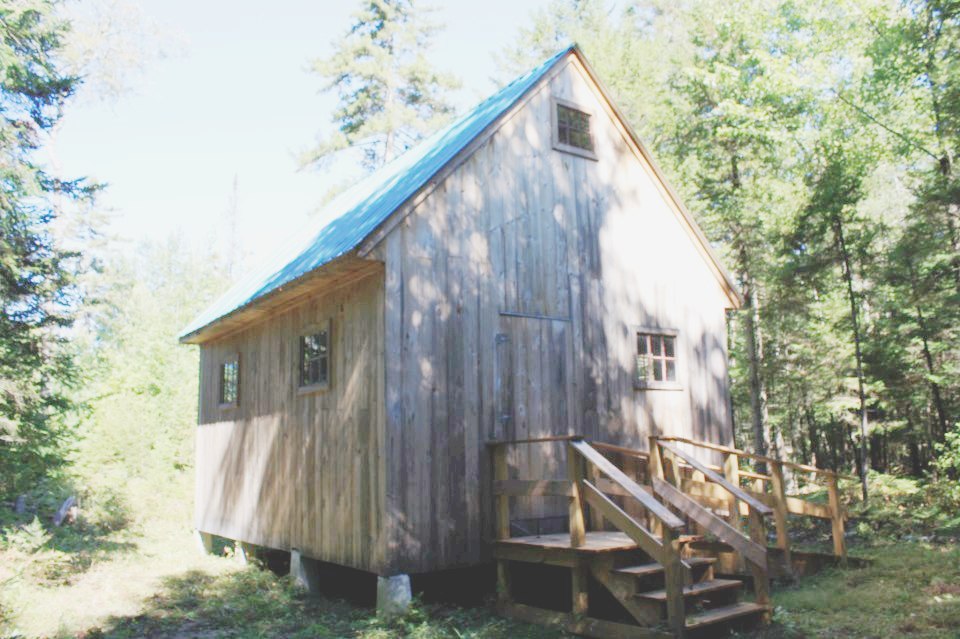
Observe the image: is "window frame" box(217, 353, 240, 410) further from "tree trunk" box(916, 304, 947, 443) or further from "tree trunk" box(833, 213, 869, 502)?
"tree trunk" box(916, 304, 947, 443)

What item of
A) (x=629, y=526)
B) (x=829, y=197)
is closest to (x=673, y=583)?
(x=629, y=526)

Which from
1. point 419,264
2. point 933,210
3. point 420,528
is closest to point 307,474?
point 420,528

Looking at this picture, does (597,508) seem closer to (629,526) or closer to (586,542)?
(586,542)

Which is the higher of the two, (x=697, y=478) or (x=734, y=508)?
(x=697, y=478)

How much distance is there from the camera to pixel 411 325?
8.45 meters

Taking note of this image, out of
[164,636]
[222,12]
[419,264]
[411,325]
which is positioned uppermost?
[222,12]

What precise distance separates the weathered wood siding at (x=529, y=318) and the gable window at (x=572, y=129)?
0.48 feet

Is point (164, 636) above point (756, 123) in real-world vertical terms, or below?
below

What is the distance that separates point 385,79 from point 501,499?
870 inches

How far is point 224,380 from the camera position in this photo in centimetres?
1388

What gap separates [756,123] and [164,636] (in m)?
18.4

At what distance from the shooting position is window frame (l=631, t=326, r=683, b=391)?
1076 cm

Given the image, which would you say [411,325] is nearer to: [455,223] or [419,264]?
[419,264]

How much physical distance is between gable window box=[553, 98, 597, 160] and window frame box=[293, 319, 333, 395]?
159 inches
